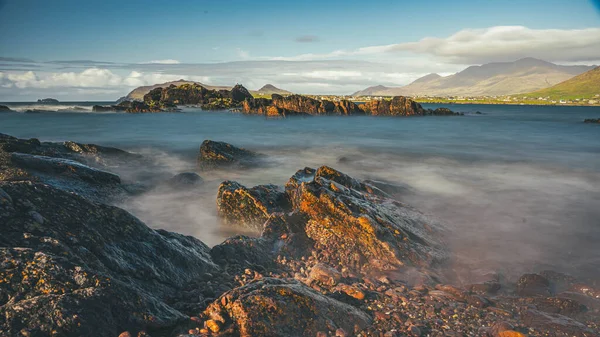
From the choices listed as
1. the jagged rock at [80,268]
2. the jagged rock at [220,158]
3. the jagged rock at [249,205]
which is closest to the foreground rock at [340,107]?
the jagged rock at [220,158]

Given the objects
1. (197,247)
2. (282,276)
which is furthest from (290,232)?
(197,247)

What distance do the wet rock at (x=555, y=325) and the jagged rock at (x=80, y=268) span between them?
5.60m

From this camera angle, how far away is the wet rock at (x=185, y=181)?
15.4 m

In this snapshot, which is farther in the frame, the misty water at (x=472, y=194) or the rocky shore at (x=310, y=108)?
the rocky shore at (x=310, y=108)

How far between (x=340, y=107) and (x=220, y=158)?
7263 centimetres

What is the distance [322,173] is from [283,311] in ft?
24.8

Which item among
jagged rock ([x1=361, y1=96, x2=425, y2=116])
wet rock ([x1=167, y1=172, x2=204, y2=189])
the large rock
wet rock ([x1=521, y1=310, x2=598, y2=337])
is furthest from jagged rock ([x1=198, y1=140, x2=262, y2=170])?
jagged rock ([x1=361, y1=96, x2=425, y2=116])

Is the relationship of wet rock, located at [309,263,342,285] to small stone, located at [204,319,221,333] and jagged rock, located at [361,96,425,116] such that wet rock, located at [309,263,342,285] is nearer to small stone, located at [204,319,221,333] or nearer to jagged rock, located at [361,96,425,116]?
small stone, located at [204,319,221,333]

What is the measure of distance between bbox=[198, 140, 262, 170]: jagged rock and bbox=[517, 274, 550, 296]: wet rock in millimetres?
15615

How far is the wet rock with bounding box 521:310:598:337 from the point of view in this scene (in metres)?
5.60

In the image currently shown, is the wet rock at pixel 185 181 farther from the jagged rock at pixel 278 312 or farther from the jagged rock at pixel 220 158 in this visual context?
the jagged rock at pixel 278 312

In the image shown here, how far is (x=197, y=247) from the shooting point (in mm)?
7531

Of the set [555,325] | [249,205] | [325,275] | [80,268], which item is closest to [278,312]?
[325,275]

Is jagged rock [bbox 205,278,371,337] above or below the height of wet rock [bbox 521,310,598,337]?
above
